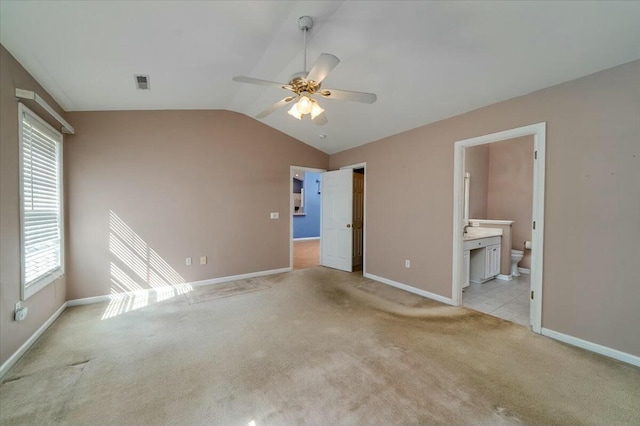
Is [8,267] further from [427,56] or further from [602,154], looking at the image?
[602,154]

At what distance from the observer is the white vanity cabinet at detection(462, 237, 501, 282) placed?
4.26 metres

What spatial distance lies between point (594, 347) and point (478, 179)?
3634mm

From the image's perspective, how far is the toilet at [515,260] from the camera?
4.62m

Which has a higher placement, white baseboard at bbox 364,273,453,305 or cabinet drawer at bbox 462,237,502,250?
cabinet drawer at bbox 462,237,502,250

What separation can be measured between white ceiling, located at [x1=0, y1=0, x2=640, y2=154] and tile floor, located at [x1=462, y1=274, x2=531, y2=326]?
8.30 feet

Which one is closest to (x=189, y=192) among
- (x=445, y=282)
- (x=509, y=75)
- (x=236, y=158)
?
(x=236, y=158)

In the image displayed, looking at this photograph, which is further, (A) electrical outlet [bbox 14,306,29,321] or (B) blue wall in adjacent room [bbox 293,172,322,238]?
(B) blue wall in adjacent room [bbox 293,172,322,238]

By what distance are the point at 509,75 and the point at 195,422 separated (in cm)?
378

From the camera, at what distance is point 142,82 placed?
2.92m

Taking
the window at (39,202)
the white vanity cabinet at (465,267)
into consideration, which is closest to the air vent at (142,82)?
the window at (39,202)

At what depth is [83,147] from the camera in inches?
134

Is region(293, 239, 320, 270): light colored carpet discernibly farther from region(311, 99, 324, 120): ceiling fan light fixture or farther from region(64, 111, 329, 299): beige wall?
region(311, 99, 324, 120): ceiling fan light fixture

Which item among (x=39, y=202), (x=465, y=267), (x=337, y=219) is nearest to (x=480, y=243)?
(x=465, y=267)

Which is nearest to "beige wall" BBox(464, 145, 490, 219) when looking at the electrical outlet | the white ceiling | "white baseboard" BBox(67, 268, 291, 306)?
the white ceiling
